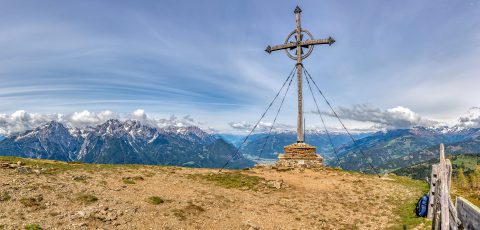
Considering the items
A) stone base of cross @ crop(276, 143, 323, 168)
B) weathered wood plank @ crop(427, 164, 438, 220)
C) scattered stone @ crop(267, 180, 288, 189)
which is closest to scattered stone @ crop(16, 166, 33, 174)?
scattered stone @ crop(267, 180, 288, 189)

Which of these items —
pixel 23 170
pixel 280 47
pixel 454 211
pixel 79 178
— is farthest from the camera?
pixel 280 47

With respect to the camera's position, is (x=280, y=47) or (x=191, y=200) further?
(x=280, y=47)

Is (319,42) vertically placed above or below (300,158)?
above

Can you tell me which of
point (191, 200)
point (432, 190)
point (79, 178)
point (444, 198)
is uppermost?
point (444, 198)

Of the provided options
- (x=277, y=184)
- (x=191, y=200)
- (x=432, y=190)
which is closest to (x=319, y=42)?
(x=277, y=184)

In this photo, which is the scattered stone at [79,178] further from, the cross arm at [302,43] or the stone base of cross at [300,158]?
the cross arm at [302,43]

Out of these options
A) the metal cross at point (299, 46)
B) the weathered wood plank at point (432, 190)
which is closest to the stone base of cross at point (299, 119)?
the metal cross at point (299, 46)

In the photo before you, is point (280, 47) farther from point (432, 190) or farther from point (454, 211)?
point (454, 211)

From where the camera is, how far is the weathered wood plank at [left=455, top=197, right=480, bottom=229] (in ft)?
22.3

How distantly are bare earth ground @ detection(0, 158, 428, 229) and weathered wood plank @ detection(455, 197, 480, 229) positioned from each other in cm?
1243

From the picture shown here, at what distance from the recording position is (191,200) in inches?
883

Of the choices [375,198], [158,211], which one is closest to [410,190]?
[375,198]

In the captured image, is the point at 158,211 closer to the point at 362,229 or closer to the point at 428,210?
the point at 362,229

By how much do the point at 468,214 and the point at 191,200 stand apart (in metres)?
17.9
